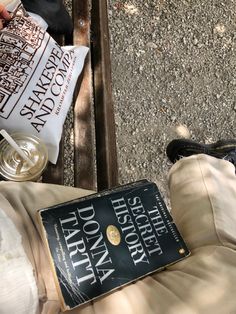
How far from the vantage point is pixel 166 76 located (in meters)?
2.45

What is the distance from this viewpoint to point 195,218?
4.24ft

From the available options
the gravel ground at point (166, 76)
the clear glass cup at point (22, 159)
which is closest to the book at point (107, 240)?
the clear glass cup at point (22, 159)

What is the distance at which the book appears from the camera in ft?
3.44

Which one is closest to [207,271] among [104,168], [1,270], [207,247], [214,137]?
[207,247]

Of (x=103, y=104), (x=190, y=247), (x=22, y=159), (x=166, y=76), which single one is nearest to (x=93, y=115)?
(x=103, y=104)

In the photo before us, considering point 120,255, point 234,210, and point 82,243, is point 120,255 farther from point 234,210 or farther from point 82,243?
point 234,210

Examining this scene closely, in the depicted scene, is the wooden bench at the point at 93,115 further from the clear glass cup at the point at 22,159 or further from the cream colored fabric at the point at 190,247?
the cream colored fabric at the point at 190,247

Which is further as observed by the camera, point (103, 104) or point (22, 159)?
point (103, 104)

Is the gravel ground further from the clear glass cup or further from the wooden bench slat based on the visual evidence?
the clear glass cup

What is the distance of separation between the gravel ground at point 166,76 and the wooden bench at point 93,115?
1.78 ft

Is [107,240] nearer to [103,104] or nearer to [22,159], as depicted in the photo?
[22,159]

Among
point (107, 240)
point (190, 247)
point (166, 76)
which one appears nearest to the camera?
point (107, 240)

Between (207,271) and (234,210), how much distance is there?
0.97 ft

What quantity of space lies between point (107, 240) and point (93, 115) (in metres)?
0.67
